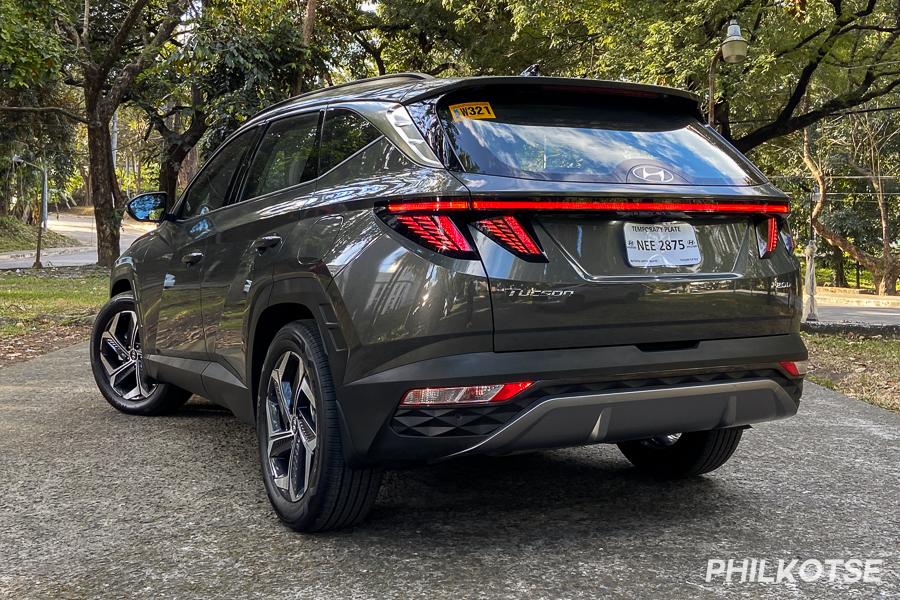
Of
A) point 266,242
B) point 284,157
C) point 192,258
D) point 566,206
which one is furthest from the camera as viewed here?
point 192,258

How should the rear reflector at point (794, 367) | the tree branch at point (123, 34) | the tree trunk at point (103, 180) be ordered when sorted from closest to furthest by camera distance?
the rear reflector at point (794, 367), the tree branch at point (123, 34), the tree trunk at point (103, 180)

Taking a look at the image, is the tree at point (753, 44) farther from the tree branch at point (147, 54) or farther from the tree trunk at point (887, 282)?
the tree trunk at point (887, 282)

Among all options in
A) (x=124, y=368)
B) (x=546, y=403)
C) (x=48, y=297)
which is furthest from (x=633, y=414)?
(x=48, y=297)

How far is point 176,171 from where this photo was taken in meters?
26.2

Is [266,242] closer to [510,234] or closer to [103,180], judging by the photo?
[510,234]

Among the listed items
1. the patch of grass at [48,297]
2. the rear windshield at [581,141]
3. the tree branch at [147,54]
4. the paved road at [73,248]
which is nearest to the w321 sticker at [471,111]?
the rear windshield at [581,141]

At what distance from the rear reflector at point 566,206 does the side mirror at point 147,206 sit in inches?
106

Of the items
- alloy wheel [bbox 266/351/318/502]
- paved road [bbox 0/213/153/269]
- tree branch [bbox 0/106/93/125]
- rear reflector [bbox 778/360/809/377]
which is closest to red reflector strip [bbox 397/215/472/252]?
alloy wheel [bbox 266/351/318/502]

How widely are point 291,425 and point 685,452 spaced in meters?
1.82

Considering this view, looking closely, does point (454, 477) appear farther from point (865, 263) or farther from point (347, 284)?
point (865, 263)

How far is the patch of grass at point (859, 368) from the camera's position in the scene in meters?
7.67

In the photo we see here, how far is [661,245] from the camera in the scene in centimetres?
327

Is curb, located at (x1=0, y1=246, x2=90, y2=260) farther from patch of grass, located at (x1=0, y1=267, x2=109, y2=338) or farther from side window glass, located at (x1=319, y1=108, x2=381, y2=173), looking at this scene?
side window glass, located at (x1=319, y1=108, x2=381, y2=173)

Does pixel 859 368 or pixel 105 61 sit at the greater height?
pixel 105 61
